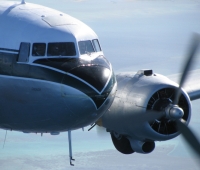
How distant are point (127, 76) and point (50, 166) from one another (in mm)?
24846

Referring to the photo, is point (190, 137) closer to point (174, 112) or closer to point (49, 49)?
point (174, 112)

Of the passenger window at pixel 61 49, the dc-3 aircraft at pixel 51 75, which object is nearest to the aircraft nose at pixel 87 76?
the dc-3 aircraft at pixel 51 75

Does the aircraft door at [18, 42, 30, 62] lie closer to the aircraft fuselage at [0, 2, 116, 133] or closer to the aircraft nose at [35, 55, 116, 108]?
the aircraft fuselage at [0, 2, 116, 133]

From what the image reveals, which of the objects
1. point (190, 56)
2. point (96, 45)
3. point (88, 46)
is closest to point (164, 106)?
point (190, 56)

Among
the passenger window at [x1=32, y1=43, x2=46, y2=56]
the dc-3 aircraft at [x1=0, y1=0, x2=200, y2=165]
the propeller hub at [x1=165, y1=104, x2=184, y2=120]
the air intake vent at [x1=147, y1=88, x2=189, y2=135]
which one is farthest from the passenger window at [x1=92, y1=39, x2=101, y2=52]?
the propeller hub at [x1=165, y1=104, x2=184, y2=120]

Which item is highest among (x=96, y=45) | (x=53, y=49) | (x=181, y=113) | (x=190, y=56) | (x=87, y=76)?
(x=53, y=49)

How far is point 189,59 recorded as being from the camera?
3544cm

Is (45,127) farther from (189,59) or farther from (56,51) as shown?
(189,59)

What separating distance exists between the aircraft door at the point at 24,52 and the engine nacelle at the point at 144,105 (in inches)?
224

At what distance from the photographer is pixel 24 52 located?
101 feet

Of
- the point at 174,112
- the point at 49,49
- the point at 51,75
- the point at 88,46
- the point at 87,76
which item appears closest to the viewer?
the point at 87,76

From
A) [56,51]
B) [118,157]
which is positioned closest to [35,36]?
[56,51]

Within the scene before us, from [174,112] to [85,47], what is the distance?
4866 millimetres

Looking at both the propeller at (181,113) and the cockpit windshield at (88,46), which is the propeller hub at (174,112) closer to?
the propeller at (181,113)
